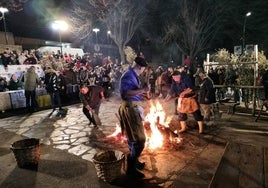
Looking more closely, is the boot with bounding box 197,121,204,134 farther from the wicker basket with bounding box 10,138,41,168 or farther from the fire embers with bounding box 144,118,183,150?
the wicker basket with bounding box 10,138,41,168

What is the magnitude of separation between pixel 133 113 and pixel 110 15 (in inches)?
943

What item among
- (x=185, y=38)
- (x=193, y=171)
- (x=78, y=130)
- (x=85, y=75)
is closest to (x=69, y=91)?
(x=85, y=75)

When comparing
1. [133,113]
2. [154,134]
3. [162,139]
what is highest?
[133,113]

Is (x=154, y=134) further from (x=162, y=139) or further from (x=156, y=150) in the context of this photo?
(x=156, y=150)

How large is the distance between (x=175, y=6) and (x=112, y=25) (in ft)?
24.5

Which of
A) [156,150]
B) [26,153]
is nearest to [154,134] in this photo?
[156,150]

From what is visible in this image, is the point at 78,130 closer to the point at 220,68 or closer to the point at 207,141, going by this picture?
the point at 207,141

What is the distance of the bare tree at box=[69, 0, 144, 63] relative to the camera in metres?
26.5

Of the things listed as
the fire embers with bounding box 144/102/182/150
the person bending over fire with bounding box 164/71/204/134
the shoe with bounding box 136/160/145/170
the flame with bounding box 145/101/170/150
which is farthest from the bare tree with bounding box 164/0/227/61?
the shoe with bounding box 136/160/145/170

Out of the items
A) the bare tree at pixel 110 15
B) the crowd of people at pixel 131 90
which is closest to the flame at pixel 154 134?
the crowd of people at pixel 131 90

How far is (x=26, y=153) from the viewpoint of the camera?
586cm

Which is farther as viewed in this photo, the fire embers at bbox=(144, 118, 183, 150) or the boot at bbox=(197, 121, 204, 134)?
the boot at bbox=(197, 121, 204, 134)

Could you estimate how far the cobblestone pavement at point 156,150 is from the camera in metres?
5.16

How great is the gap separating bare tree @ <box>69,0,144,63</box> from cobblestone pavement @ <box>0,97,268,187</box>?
17.3 m
